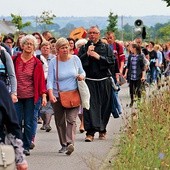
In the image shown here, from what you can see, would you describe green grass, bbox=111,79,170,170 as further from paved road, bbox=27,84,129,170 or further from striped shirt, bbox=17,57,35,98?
striped shirt, bbox=17,57,35,98

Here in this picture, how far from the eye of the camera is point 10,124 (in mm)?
6695

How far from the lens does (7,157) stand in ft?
21.1

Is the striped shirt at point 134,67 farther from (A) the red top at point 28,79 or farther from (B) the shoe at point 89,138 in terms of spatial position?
(A) the red top at point 28,79

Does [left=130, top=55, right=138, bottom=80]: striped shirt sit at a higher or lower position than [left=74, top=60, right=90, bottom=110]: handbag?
lower

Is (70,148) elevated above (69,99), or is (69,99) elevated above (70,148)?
(69,99)

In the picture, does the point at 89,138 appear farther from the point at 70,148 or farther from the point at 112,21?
the point at 112,21

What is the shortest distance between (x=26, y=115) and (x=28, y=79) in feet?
1.70

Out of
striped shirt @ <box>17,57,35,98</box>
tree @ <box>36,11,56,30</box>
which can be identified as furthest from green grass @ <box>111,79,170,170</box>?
tree @ <box>36,11,56,30</box>

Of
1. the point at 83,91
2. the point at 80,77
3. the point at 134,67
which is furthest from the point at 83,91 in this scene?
the point at 134,67

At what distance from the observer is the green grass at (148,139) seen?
9.52 meters

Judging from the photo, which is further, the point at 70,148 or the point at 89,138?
the point at 89,138

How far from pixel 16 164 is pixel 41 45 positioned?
10495 millimetres

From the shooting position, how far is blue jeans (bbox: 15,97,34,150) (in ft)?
43.0

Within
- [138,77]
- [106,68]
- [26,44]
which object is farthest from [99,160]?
[138,77]
